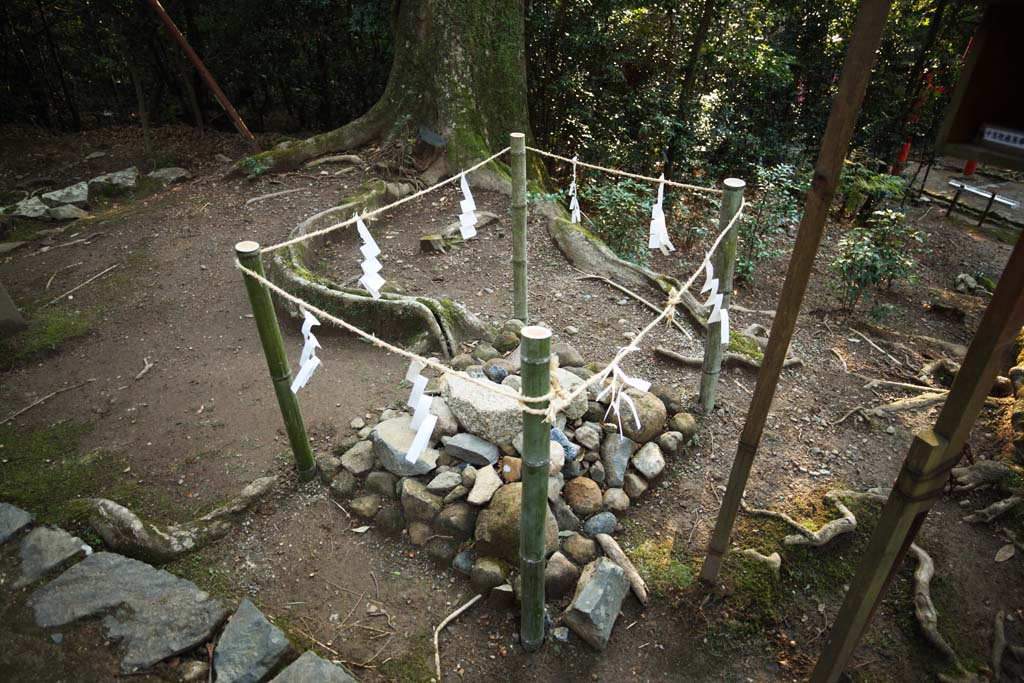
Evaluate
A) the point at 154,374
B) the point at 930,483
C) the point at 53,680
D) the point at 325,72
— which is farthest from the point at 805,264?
the point at 325,72

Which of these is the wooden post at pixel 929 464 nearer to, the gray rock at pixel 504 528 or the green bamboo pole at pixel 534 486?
the green bamboo pole at pixel 534 486

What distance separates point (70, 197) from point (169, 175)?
1.13 metres

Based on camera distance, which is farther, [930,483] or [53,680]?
[53,680]

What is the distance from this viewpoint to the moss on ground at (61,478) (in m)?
3.05

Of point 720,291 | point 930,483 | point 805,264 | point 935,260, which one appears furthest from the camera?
point 935,260

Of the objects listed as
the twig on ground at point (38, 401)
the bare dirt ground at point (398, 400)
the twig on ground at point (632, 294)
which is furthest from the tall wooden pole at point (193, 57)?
the twig on ground at point (632, 294)

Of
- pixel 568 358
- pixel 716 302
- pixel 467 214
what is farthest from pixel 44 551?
pixel 716 302

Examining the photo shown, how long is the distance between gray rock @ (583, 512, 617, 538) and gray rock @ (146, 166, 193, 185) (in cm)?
715

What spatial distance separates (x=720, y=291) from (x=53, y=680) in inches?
141

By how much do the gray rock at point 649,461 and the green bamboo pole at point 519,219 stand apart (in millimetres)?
1453

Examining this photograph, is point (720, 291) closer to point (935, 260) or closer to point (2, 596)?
point (2, 596)

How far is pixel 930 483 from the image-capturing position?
5.95 feet

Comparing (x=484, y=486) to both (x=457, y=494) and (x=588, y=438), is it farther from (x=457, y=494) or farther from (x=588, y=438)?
(x=588, y=438)

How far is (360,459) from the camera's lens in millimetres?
3295
